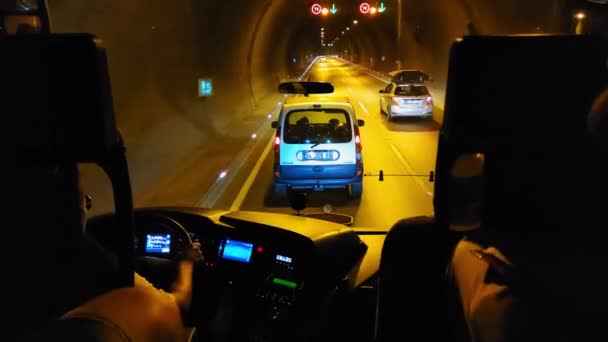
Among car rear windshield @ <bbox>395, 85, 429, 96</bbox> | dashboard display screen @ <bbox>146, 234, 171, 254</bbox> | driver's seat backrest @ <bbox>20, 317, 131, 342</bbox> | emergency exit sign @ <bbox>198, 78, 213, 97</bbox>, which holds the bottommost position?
car rear windshield @ <bbox>395, 85, 429, 96</bbox>

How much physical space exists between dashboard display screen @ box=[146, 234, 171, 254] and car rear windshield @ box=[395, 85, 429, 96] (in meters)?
22.2

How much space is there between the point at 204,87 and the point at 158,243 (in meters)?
15.5

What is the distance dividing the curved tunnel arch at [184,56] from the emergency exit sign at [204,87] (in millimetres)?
223

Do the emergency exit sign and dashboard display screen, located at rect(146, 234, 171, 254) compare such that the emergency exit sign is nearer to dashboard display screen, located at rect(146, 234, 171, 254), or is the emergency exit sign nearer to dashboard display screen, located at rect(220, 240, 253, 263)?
dashboard display screen, located at rect(146, 234, 171, 254)

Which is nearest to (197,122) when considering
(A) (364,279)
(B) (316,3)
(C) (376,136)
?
(C) (376,136)

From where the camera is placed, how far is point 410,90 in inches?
1022

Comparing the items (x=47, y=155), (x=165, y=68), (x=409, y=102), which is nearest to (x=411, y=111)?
(x=409, y=102)

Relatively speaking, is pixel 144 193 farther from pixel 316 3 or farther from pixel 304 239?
pixel 316 3

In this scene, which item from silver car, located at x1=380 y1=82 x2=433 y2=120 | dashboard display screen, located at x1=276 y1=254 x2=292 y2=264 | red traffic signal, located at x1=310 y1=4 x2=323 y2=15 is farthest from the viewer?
red traffic signal, located at x1=310 y1=4 x2=323 y2=15

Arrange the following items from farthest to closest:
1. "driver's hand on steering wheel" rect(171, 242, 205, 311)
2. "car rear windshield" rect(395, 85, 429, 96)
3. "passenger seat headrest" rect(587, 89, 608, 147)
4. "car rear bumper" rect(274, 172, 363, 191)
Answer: "car rear windshield" rect(395, 85, 429, 96)
"car rear bumper" rect(274, 172, 363, 191)
"driver's hand on steering wheel" rect(171, 242, 205, 311)
"passenger seat headrest" rect(587, 89, 608, 147)

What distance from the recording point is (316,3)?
126ft

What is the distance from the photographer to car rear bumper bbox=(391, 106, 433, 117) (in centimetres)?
2550

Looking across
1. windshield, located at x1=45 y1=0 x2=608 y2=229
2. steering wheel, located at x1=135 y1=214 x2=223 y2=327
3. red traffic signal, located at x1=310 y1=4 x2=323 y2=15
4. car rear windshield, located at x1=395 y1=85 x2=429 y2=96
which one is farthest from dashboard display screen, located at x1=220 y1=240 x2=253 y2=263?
red traffic signal, located at x1=310 y1=4 x2=323 y2=15

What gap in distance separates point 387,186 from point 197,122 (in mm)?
7543
